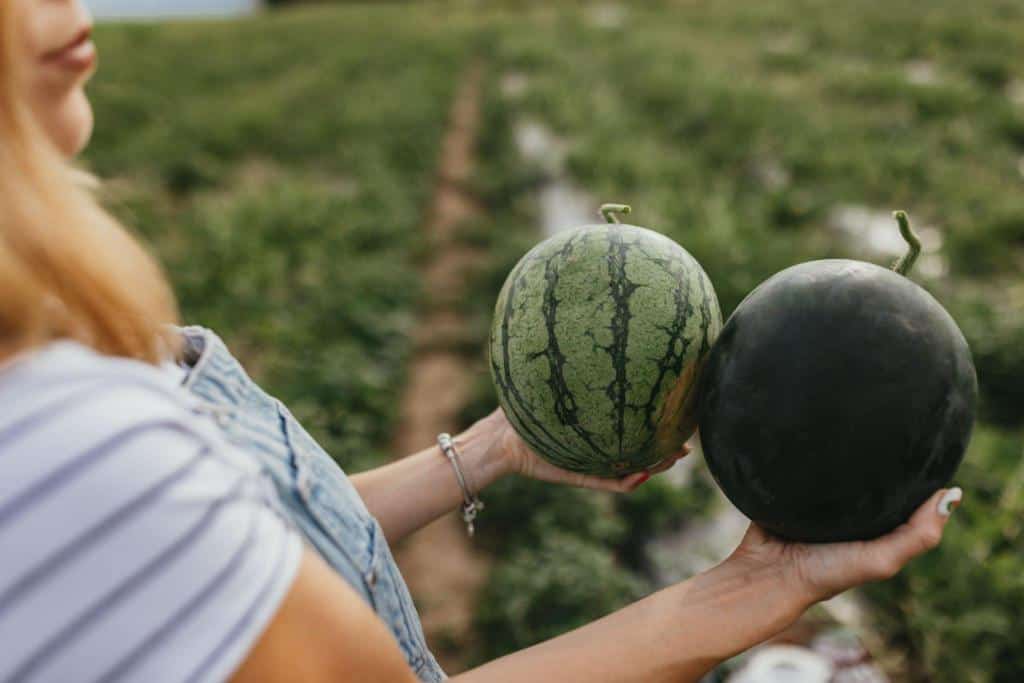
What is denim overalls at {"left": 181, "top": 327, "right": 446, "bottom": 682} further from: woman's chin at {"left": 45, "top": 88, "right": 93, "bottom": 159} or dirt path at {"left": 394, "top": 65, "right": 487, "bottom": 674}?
dirt path at {"left": 394, "top": 65, "right": 487, "bottom": 674}

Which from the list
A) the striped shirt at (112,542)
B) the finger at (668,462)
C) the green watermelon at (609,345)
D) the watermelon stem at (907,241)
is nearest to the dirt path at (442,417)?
the finger at (668,462)

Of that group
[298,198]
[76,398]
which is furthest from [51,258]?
[298,198]

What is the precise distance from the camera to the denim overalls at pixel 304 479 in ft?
3.34

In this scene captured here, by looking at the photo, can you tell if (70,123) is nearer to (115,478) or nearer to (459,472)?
(115,478)

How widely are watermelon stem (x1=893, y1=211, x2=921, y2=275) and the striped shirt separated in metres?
1.05

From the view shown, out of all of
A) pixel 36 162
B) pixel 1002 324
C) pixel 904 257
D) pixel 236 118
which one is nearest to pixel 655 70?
pixel 236 118

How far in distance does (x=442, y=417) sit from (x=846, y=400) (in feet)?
10.4

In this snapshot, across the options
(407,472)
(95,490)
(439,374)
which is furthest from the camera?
(439,374)

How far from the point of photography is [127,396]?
0.76m

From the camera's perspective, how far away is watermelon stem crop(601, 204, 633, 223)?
1.51 m

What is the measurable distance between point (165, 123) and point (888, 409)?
10.5 meters

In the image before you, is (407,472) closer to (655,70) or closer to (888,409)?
(888,409)

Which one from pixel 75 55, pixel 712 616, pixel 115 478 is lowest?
pixel 712 616

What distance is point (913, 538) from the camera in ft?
4.01
